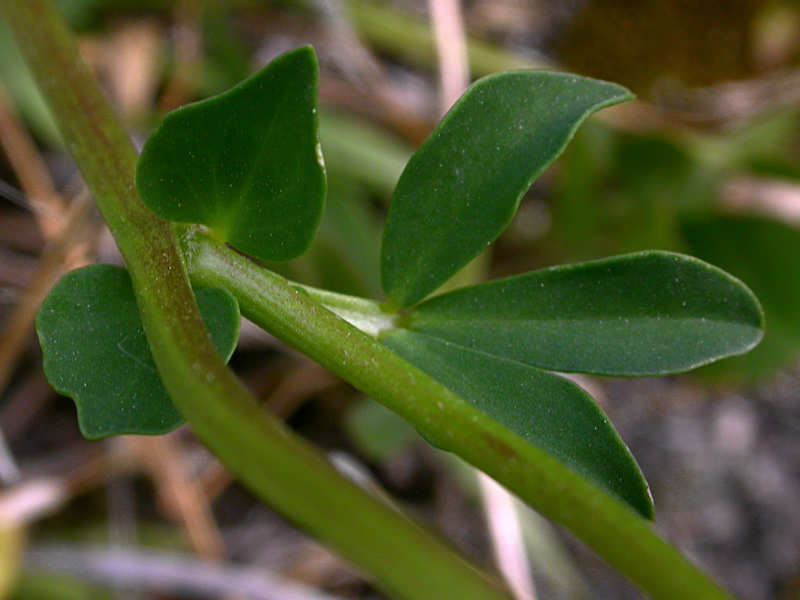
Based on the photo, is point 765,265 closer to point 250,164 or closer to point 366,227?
point 366,227

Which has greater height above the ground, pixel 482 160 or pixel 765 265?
pixel 482 160

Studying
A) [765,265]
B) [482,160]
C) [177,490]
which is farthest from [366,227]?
[482,160]

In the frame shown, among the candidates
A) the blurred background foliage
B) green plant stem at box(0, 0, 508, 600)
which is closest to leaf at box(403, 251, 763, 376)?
green plant stem at box(0, 0, 508, 600)

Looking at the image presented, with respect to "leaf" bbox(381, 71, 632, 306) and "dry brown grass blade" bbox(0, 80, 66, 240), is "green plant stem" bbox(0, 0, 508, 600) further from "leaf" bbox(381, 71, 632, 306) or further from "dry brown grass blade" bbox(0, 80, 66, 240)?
"dry brown grass blade" bbox(0, 80, 66, 240)

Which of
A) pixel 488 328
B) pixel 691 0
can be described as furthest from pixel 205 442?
pixel 691 0

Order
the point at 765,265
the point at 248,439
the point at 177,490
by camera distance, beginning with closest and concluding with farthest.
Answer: the point at 248,439, the point at 177,490, the point at 765,265

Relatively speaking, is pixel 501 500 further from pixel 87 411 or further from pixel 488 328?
pixel 87 411

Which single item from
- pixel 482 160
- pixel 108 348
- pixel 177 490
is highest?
pixel 482 160

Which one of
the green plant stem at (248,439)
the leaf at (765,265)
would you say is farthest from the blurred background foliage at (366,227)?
the green plant stem at (248,439)

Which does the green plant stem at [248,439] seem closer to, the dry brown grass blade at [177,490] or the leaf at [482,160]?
the leaf at [482,160]
